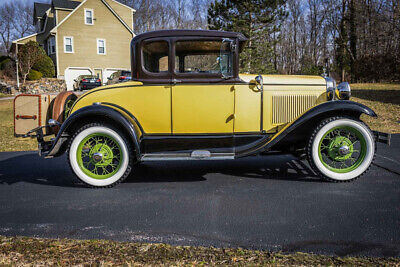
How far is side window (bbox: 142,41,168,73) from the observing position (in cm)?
404

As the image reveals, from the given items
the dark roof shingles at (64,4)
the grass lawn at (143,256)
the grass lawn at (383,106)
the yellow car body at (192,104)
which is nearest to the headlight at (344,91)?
the yellow car body at (192,104)

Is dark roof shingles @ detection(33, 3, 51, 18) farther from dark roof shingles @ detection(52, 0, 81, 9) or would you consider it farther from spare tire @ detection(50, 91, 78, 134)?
spare tire @ detection(50, 91, 78, 134)

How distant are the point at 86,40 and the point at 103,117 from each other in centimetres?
2779

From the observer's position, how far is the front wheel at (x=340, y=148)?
12.8ft

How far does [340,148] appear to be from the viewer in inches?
154

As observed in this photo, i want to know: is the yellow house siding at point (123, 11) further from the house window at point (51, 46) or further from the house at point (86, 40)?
the house window at point (51, 46)

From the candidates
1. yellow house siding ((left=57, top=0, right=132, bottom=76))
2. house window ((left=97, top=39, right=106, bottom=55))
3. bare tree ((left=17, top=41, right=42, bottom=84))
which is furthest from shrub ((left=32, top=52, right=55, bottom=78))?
house window ((left=97, top=39, right=106, bottom=55))

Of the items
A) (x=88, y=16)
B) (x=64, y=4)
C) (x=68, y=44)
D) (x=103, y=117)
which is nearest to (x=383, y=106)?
(x=103, y=117)

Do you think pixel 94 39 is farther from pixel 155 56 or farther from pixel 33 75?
pixel 155 56

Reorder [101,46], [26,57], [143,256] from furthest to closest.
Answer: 1. [101,46]
2. [26,57]
3. [143,256]

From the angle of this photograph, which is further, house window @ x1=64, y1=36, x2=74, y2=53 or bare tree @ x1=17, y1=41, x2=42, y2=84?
house window @ x1=64, y1=36, x2=74, y2=53

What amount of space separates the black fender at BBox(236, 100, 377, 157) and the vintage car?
0.04 ft

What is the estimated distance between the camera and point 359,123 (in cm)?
393

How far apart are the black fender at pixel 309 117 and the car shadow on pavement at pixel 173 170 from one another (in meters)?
0.49
